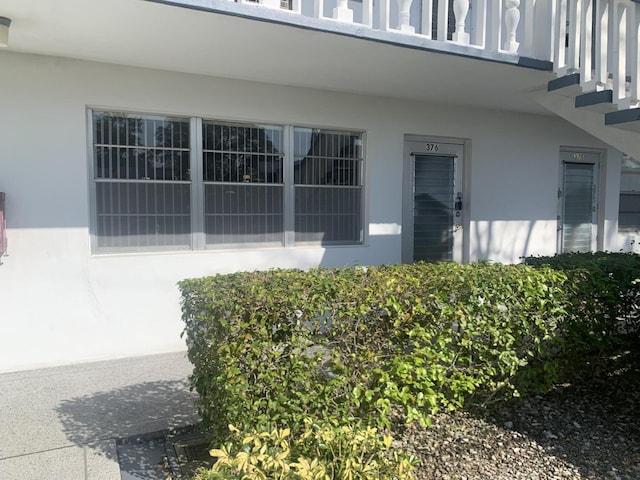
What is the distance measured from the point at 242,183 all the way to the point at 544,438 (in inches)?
152

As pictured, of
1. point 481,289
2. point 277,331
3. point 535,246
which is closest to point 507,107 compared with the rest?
point 535,246

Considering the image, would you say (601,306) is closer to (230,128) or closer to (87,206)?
(230,128)

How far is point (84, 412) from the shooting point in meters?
3.69

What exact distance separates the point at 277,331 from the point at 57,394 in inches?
102

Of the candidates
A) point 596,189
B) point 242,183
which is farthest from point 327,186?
point 596,189

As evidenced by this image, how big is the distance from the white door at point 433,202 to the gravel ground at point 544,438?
114 inches

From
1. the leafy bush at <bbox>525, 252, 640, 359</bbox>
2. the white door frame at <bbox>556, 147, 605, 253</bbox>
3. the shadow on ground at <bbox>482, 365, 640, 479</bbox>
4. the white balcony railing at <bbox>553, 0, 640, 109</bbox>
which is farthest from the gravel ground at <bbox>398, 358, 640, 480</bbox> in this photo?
the white door frame at <bbox>556, 147, 605, 253</bbox>

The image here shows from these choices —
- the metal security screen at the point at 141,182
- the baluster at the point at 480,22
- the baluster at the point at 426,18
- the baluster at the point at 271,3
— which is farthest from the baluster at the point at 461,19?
the metal security screen at the point at 141,182

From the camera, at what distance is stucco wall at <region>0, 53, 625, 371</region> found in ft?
15.0

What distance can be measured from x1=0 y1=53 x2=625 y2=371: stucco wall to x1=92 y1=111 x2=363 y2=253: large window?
0.51ft

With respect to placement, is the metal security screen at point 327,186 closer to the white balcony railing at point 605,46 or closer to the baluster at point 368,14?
the baluster at point 368,14

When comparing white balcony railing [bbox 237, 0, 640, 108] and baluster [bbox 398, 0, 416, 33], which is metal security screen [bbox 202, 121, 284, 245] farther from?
baluster [bbox 398, 0, 416, 33]

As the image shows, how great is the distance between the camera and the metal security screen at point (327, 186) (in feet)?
19.3

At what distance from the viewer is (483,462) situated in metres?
3.04
